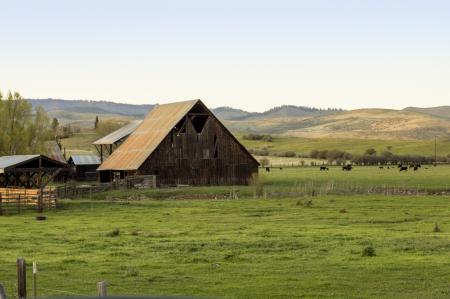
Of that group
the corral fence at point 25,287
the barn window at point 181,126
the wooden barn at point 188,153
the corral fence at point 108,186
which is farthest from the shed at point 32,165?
the corral fence at point 25,287

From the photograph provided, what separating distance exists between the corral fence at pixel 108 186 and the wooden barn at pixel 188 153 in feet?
4.55

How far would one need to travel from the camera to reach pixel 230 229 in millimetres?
34438

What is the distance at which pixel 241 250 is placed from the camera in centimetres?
2703

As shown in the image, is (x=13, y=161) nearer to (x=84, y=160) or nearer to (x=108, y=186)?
(x=108, y=186)

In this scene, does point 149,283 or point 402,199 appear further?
point 402,199

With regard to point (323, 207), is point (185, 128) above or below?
above

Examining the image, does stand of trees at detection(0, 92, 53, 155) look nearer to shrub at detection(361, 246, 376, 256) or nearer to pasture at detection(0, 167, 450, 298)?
pasture at detection(0, 167, 450, 298)

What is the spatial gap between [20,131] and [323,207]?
51.7 m

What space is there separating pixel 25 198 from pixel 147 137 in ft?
84.7

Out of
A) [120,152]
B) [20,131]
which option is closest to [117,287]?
[120,152]

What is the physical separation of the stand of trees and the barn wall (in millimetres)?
22660

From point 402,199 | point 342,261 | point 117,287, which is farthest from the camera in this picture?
point 402,199

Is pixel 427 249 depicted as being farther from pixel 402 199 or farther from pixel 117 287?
pixel 402 199

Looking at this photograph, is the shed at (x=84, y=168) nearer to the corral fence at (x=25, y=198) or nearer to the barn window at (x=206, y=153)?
the barn window at (x=206, y=153)
